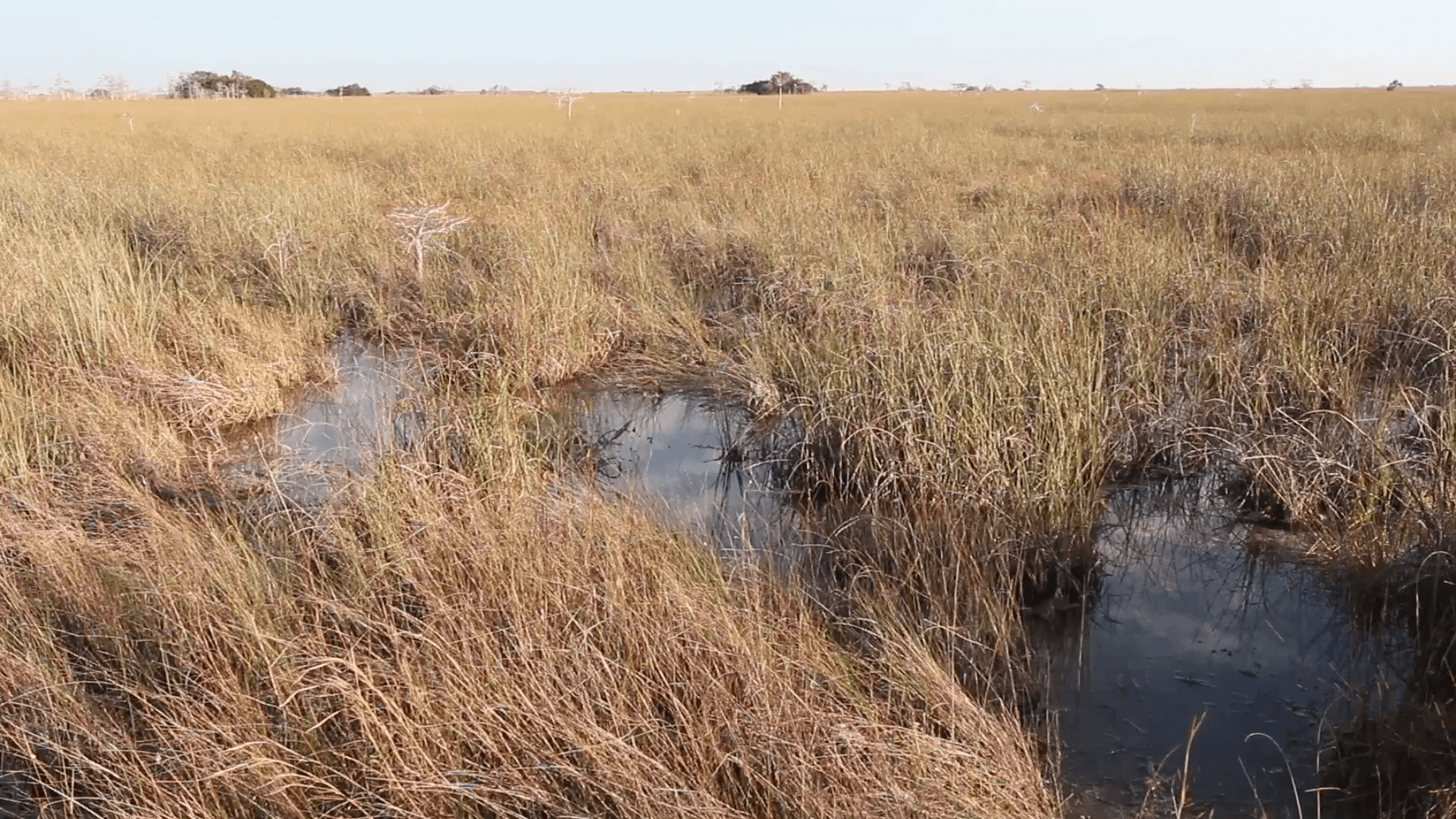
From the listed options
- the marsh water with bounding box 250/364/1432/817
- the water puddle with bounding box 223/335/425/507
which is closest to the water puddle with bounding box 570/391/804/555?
the marsh water with bounding box 250/364/1432/817

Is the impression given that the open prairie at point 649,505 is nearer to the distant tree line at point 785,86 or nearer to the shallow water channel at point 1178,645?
the shallow water channel at point 1178,645

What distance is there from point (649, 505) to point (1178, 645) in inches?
70.4

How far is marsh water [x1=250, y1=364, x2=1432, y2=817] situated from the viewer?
2322mm

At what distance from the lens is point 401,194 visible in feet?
33.2

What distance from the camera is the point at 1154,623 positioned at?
2.99m

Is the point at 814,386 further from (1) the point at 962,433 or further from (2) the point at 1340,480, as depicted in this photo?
(2) the point at 1340,480

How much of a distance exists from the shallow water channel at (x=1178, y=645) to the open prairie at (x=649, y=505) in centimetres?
6

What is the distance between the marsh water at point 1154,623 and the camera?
7.62 feet

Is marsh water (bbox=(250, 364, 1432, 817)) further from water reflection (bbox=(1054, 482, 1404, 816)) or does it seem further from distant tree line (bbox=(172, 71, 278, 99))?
distant tree line (bbox=(172, 71, 278, 99))

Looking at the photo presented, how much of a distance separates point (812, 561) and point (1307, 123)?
18.4 metres

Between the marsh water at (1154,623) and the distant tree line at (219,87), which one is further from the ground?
the distant tree line at (219,87)

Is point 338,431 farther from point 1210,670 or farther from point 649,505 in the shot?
point 1210,670

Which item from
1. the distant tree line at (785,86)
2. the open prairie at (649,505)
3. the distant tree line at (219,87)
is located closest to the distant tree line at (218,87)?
the distant tree line at (219,87)

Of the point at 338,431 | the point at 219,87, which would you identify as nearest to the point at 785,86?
the point at 219,87
